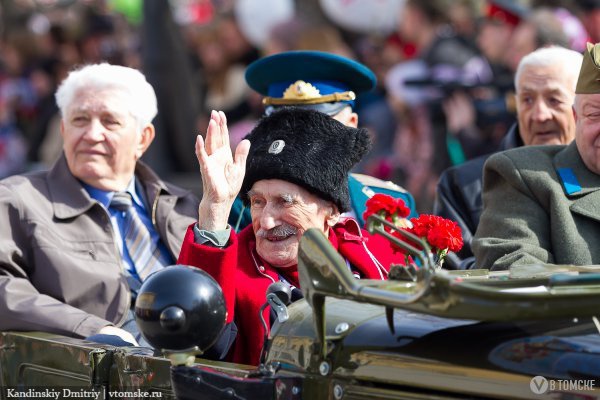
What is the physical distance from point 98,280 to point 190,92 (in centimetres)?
700

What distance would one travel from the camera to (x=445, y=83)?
25.9 ft

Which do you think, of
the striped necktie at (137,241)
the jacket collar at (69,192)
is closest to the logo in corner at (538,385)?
the striped necktie at (137,241)

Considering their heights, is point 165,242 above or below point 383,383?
above

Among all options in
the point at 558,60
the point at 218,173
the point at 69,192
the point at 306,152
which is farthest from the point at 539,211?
the point at 69,192

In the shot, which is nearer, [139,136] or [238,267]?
[238,267]

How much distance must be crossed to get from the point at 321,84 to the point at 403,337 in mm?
2931

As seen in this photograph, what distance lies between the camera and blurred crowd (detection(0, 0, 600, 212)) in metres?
7.76

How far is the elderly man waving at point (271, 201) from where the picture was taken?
3.55 metres

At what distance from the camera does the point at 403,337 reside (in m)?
2.61

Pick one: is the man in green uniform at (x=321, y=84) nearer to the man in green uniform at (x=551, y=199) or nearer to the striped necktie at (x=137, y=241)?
the striped necktie at (x=137, y=241)

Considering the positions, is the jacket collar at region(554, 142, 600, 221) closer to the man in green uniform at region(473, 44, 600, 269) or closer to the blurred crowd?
the man in green uniform at region(473, 44, 600, 269)

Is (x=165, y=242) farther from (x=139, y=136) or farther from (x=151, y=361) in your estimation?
(x=151, y=361)

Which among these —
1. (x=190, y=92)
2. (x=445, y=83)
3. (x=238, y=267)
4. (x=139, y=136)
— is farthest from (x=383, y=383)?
(x=190, y=92)

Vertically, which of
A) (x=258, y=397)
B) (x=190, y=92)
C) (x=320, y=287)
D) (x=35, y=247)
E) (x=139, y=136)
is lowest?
(x=258, y=397)
